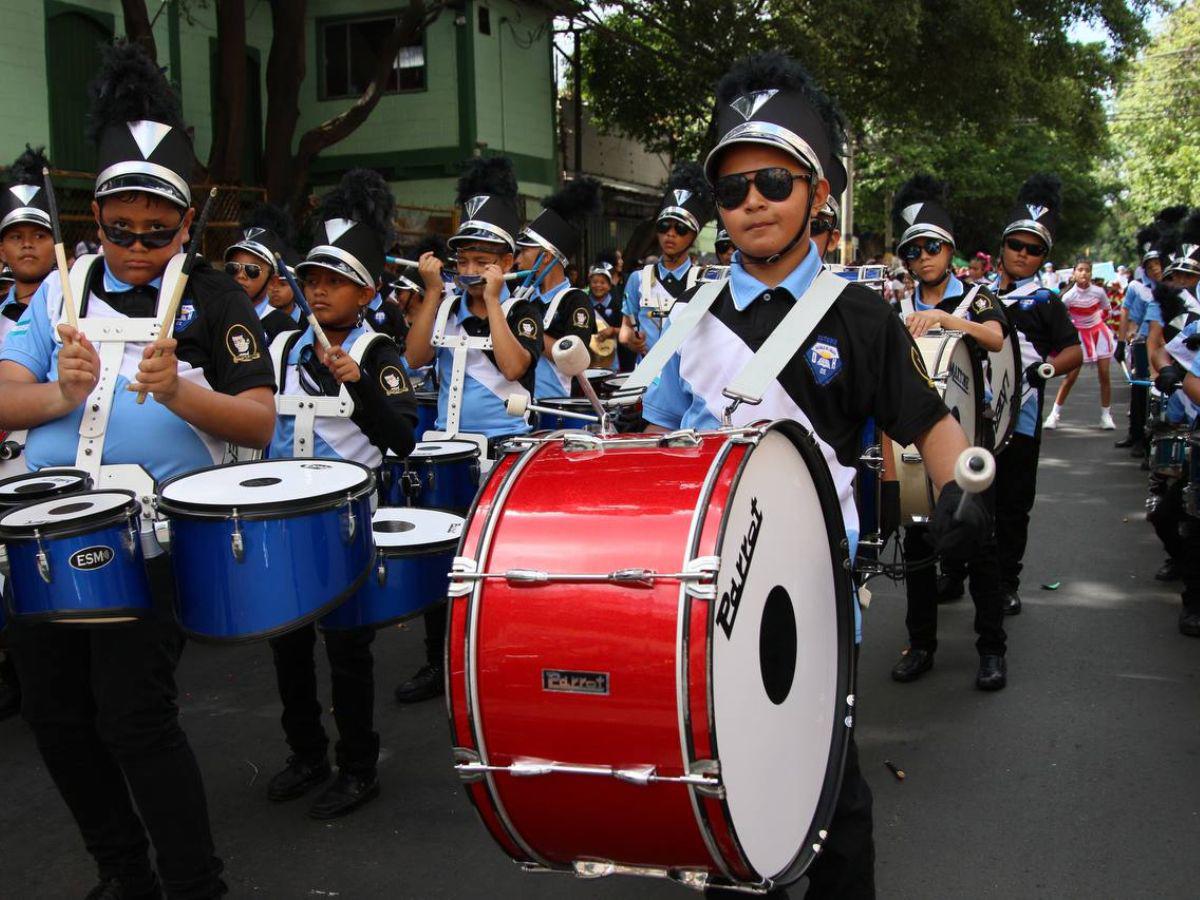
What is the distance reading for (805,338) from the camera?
2.86m

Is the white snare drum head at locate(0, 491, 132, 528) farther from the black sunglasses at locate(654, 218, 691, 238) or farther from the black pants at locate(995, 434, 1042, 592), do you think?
the black sunglasses at locate(654, 218, 691, 238)

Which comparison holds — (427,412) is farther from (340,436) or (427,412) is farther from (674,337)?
(674,337)

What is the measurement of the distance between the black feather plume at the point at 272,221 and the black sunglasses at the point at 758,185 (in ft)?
17.0

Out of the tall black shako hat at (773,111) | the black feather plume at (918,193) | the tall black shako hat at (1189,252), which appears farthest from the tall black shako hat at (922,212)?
the tall black shako hat at (773,111)

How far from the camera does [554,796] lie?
2412mm

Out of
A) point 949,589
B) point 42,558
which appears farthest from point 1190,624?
point 42,558

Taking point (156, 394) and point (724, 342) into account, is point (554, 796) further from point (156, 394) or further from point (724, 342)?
point (156, 394)

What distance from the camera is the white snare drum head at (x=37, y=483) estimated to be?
3.26 meters

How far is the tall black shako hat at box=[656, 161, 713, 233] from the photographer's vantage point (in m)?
9.02

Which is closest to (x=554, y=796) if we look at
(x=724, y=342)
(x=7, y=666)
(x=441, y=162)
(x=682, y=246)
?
(x=724, y=342)

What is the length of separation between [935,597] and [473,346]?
250 cm

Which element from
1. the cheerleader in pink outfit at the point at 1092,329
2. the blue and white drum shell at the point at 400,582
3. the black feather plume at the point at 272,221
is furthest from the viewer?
the cheerleader in pink outfit at the point at 1092,329

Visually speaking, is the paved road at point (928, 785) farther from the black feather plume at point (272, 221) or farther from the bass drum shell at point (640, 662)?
the black feather plume at point (272, 221)

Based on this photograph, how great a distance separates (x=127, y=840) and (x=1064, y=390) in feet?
36.8
